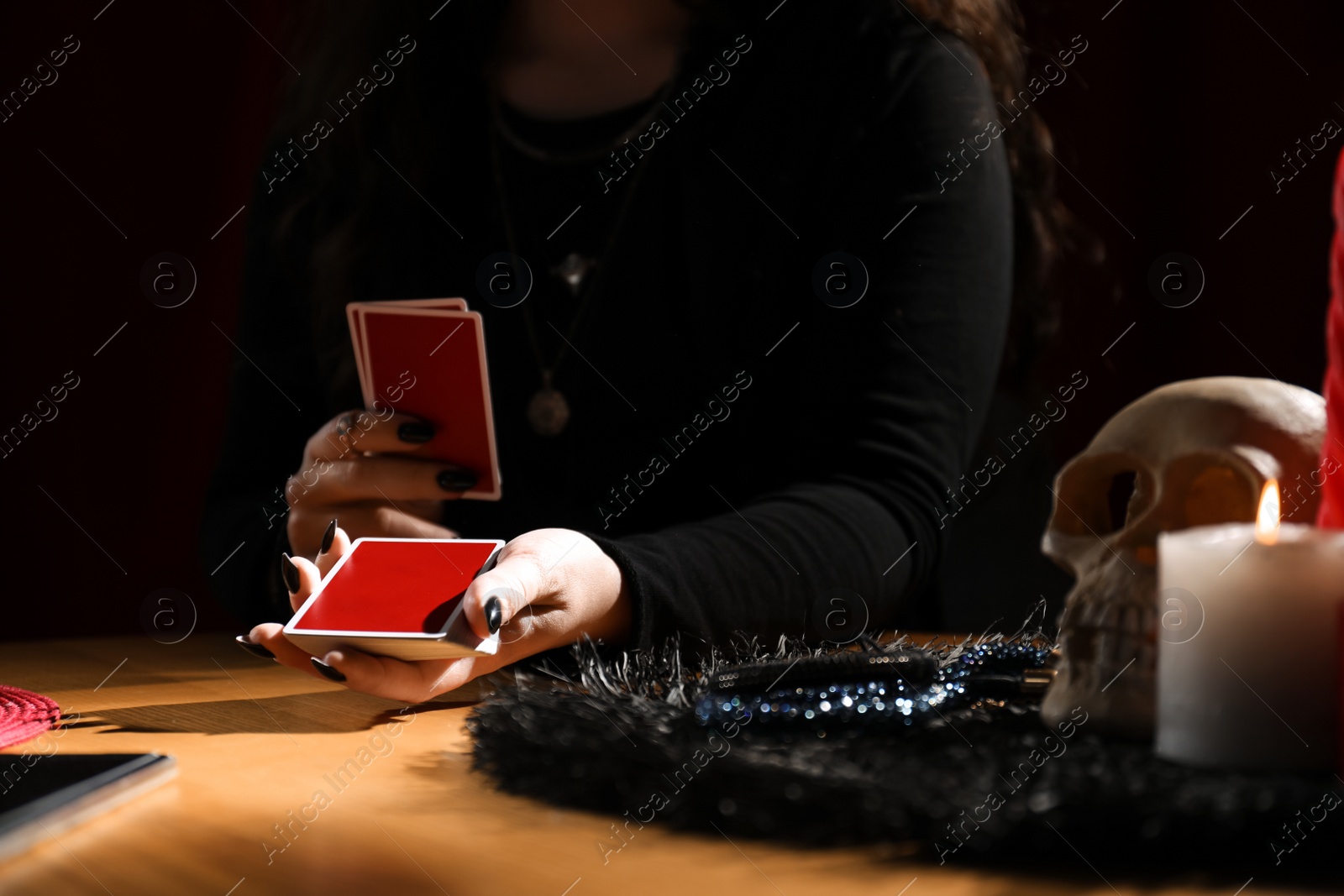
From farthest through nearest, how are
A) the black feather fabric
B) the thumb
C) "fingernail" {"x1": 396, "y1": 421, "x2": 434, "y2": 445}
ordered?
"fingernail" {"x1": 396, "y1": 421, "x2": 434, "y2": 445} → the thumb → the black feather fabric

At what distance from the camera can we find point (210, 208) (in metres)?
2.45

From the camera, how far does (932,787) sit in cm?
45

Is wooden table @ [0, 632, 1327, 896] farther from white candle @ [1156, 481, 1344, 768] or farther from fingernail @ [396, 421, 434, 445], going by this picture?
fingernail @ [396, 421, 434, 445]

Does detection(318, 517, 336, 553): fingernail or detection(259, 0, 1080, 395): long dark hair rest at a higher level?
detection(259, 0, 1080, 395): long dark hair

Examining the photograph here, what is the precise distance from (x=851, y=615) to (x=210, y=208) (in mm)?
1874

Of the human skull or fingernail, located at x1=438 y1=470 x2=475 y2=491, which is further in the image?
fingernail, located at x1=438 y1=470 x2=475 y2=491

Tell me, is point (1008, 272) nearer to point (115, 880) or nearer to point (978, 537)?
point (978, 537)

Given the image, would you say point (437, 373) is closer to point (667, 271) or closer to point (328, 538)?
point (328, 538)

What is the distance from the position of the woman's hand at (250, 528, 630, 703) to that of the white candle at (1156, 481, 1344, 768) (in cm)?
38

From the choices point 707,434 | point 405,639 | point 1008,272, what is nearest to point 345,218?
point 707,434

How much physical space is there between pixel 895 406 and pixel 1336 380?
0.69 meters

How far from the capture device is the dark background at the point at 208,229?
2027mm

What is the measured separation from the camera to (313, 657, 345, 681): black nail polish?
74 cm

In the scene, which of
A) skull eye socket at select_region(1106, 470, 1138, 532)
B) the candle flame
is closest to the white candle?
the candle flame
